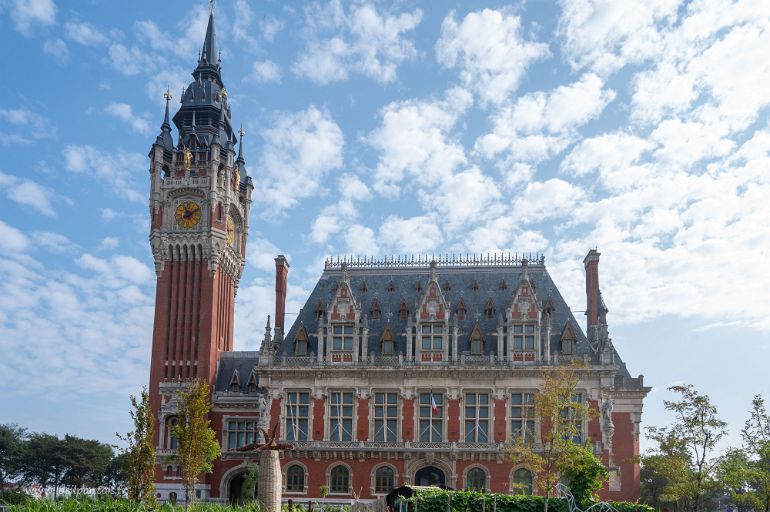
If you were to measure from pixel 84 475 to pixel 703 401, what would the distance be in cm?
7158

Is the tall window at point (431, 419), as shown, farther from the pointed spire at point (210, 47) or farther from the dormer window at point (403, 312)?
the pointed spire at point (210, 47)

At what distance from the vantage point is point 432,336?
51344mm

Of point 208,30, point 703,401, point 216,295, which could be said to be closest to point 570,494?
point 703,401

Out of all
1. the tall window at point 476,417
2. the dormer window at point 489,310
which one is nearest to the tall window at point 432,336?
the dormer window at point 489,310

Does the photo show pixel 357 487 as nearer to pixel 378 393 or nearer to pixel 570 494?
pixel 378 393

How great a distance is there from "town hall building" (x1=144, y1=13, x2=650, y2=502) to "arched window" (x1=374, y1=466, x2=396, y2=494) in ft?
0.22

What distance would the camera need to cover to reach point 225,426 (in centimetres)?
5672

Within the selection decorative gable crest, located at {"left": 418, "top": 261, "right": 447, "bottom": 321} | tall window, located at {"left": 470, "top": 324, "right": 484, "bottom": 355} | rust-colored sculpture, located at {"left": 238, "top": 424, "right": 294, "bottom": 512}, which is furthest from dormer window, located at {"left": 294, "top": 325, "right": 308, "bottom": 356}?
rust-colored sculpture, located at {"left": 238, "top": 424, "right": 294, "bottom": 512}

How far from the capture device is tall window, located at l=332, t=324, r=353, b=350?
52031 millimetres

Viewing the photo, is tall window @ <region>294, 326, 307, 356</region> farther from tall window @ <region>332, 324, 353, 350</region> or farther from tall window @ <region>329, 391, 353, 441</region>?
tall window @ <region>329, 391, 353, 441</region>

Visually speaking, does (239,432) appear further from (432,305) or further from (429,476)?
(432,305)

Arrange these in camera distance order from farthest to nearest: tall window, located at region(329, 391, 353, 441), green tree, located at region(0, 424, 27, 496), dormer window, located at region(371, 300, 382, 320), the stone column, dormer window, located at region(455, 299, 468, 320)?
green tree, located at region(0, 424, 27, 496), dormer window, located at region(371, 300, 382, 320), dormer window, located at region(455, 299, 468, 320), tall window, located at region(329, 391, 353, 441), the stone column

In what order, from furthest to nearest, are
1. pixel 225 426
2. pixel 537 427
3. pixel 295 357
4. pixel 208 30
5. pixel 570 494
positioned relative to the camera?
pixel 208 30
pixel 225 426
pixel 295 357
pixel 537 427
pixel 570 494

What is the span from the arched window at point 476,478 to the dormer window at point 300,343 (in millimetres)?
13001
